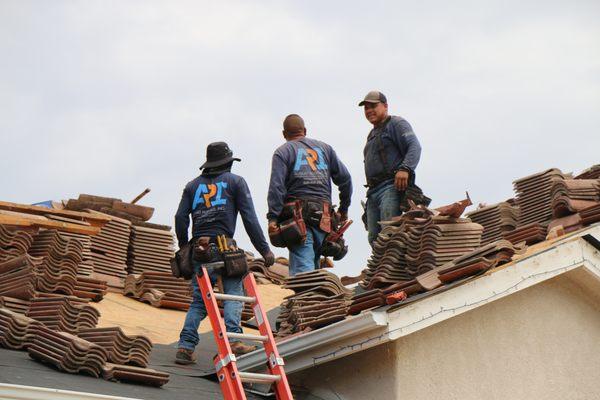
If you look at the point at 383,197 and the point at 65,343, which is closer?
the point at 65,343

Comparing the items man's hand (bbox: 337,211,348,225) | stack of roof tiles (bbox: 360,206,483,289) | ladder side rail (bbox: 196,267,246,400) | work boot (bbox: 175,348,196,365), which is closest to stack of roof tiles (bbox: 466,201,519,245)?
man's hand (bbox: 337,211,348,225)

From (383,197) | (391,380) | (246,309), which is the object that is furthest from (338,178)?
(391,380)

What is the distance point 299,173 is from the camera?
474 inches

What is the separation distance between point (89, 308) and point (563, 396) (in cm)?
406

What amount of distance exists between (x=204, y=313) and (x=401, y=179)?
2.76 m

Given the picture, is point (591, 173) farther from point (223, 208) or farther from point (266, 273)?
point (223, 208)

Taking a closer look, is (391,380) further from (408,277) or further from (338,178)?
(338,178)

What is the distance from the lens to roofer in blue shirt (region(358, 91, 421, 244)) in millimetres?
12586

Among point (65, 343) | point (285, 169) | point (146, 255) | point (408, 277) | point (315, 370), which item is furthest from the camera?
point (146, 255)

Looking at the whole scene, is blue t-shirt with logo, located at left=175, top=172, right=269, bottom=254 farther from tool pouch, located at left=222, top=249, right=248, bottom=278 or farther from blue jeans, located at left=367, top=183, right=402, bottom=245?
blue jeans, located at left=367, top=183, right=402, bottom=245

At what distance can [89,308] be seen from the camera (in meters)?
10.4

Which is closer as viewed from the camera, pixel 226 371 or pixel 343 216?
pixel 226 371

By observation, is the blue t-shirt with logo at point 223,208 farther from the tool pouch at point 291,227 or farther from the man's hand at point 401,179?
the man's hand at point 401,179

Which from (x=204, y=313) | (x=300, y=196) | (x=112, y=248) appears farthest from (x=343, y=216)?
(x=112, y=248)
